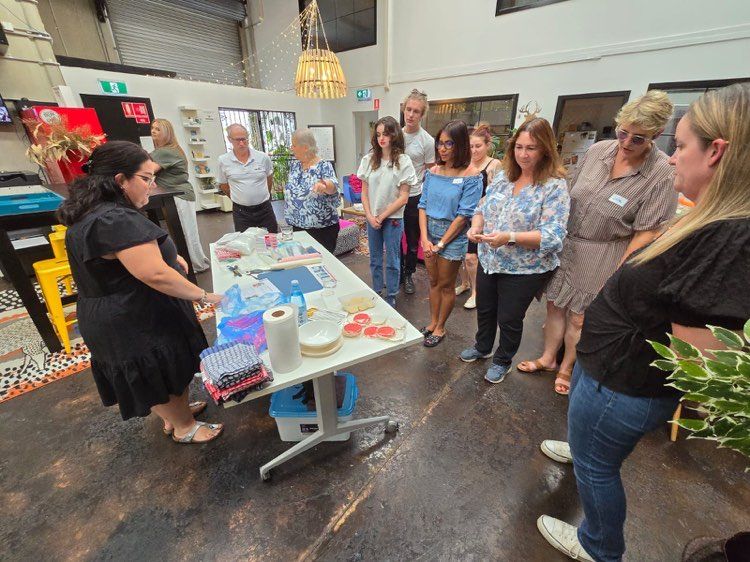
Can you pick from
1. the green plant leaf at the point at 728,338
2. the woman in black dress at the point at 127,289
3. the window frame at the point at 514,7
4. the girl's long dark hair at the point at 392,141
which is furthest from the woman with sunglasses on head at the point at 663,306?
the window frame at the point at 514,7

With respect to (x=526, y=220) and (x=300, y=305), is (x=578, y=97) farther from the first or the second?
(x=300, y=305)

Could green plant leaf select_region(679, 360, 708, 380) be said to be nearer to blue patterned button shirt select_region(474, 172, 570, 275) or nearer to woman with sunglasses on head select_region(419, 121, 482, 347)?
blue patterned button shirt select_region(474, 172, 570, 275)

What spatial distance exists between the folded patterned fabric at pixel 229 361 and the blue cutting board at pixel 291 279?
587 mm

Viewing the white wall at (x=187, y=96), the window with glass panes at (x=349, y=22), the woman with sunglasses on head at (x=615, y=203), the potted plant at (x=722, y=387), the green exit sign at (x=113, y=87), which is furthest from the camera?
the window with glass panes at (x=349, y=22)

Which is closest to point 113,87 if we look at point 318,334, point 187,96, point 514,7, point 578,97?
point 187,96

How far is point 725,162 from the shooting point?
637 millimetres

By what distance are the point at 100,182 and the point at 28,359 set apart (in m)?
2.13

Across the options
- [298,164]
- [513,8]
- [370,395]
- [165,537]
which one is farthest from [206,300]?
[513,8]

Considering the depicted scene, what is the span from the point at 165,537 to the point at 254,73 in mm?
9562

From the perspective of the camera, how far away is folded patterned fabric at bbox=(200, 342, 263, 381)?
0.98 meters

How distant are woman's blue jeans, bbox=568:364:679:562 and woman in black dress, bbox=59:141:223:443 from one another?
145 cm

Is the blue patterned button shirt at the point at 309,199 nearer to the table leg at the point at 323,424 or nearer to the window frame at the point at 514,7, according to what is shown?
the table leg at the point at 323,424

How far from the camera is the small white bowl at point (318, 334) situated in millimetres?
1171

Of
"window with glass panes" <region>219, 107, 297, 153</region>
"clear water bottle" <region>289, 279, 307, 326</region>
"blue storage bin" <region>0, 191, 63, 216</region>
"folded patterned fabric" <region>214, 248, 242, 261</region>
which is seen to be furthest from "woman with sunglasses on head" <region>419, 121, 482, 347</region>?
"window with glass panes" <region>219, 107, 297, 153</region>
